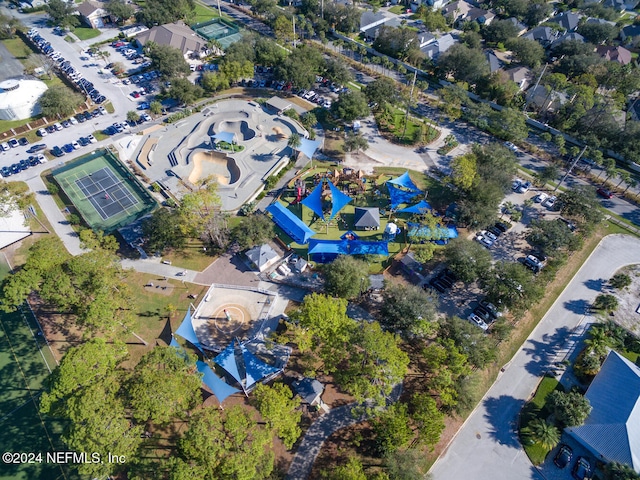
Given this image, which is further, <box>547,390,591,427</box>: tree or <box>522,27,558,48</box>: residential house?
<box>522,27,558,48</box>: residential house

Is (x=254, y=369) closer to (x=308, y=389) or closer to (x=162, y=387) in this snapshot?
(x=308, y=389)

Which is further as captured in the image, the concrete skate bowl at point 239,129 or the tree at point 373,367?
the concrete skate bowl at point 239,129

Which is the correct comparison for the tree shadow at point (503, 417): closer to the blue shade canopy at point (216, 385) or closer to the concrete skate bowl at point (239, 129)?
the blue shade canopy at point (216, 385)

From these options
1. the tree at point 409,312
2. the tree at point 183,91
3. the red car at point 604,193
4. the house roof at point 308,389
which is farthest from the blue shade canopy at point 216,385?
the red car at point 604,193

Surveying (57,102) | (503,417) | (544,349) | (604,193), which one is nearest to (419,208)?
(544,349)

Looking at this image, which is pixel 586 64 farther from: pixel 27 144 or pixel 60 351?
pixel 27 144

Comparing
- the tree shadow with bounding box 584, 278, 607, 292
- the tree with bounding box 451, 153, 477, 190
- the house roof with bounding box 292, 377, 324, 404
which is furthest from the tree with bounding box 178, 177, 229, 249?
the tree shadow with bounding box 584, 278, 607, 292

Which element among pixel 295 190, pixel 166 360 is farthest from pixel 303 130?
pixel 166 360

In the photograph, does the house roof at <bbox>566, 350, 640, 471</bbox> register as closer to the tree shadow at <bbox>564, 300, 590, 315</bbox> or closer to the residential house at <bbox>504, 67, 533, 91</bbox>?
the tree shadow at <bbox>564, 300, 590, 315</bbox>
